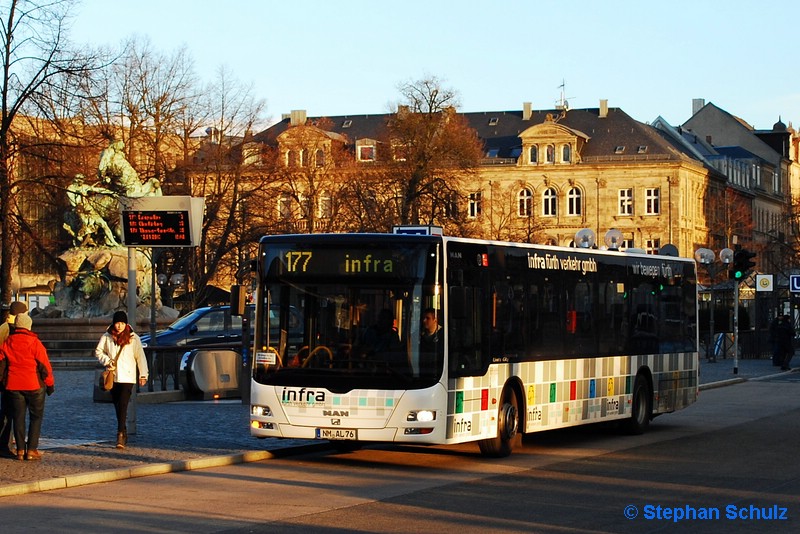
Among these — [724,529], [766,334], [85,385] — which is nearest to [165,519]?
[724,529]

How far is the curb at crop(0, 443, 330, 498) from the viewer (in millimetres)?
14781

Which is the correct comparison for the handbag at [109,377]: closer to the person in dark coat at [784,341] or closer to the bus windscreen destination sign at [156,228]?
the bus windscreen destination sign at [156,228]

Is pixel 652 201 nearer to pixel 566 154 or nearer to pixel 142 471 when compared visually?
pixel 566 154

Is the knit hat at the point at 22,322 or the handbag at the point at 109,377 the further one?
the handbag at the point at 109,377

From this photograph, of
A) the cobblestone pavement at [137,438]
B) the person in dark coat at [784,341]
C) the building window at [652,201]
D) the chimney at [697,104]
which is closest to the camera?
the cobblestone pavement at [137,438]

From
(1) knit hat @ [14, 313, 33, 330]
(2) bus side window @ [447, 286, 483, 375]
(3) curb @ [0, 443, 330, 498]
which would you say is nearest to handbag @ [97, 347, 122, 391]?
(1) knit hat @ [14, 313, 33, 330]

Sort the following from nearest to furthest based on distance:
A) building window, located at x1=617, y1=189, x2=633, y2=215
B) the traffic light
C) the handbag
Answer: the handbag < the traffic light < building window, located at x1=617, y1=189, x2=633, y2=215

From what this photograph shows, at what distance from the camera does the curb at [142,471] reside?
48.5 ft

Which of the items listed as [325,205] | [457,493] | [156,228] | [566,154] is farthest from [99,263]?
[566,154]

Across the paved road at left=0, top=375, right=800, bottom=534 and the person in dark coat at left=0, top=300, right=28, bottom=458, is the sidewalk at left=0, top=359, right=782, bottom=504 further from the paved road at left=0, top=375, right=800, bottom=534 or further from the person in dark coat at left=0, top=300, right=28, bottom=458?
the person in dark coat at left=0, top=300, right=28, bottom=458

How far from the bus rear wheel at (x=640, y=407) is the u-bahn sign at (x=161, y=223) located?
7130 millimetres

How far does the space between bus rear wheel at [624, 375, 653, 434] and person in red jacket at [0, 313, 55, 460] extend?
926cm

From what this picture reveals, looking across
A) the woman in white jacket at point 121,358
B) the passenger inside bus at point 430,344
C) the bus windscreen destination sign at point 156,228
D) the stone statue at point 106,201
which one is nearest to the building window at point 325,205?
the stone statue at point 106,201

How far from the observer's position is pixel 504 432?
18375mm
